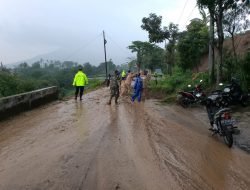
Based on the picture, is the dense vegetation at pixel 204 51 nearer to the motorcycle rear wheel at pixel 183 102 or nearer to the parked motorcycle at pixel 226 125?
the motorcycle rear wheel at pixel 183 102

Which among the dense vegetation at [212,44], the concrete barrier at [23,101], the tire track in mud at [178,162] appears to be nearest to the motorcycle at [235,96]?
the dense vegetation at [212,44]

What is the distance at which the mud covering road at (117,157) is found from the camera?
580 cm

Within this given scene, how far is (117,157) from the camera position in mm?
7059

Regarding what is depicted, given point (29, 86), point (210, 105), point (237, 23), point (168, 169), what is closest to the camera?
point (168, 169)

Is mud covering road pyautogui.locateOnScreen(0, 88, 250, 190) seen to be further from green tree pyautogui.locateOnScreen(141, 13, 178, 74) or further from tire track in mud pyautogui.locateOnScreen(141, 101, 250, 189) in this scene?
green tree pyautogui.locateOnScreen(141, 13, 178, 74)

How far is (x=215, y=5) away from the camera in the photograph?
53.2ft

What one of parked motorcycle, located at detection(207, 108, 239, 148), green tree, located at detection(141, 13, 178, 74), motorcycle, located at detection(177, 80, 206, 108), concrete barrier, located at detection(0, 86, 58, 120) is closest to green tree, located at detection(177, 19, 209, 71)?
green tree, located at detection(141, 13, 178, 74)

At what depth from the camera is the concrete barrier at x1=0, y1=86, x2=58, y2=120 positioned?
13.0 metres

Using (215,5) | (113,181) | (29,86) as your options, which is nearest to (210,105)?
(113,181)

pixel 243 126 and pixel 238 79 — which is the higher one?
pixel 238 79

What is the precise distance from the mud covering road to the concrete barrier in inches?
44.1

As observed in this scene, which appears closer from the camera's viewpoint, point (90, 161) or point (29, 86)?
point (90, 161)

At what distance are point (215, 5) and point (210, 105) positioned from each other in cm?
734

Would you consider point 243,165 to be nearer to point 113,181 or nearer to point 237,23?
point 113,181
